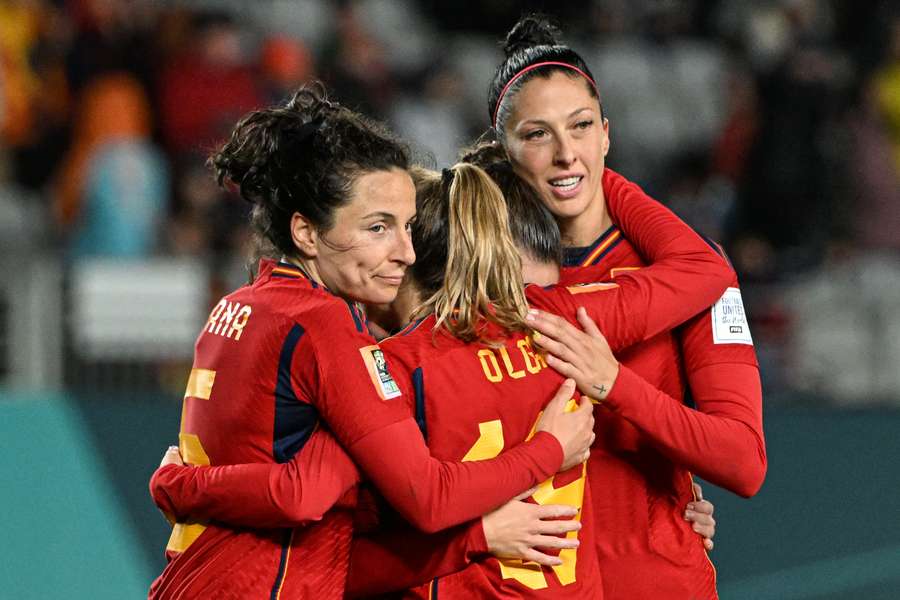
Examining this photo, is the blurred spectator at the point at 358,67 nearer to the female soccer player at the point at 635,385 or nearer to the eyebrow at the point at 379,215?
the female soccer player at the point at 635,385

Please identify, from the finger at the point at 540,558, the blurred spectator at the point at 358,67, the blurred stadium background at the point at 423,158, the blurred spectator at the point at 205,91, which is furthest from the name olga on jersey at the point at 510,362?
the blurred spectator at the point at 205,91

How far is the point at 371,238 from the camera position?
252 centimetres

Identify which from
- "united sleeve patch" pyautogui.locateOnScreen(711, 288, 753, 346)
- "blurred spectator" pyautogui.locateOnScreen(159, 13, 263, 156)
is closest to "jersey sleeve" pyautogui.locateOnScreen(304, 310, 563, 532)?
"united sleeve patch" pyautogui.locateOnScreen(711, 288, 753, 346)

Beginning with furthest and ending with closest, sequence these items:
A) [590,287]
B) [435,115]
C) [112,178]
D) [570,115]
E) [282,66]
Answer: [435,115]
[282,66]
[112,178]
[570,115]
[590,287]

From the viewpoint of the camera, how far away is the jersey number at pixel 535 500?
246cm

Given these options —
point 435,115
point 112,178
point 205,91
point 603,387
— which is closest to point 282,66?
point 205,91

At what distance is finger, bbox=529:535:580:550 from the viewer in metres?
2.45

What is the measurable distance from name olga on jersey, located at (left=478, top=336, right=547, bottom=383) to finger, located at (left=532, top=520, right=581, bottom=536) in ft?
0.87

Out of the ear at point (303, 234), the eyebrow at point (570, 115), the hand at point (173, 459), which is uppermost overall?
the eyebrow at point (570, 115)

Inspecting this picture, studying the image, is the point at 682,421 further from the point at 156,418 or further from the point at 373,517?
the point at 156,418

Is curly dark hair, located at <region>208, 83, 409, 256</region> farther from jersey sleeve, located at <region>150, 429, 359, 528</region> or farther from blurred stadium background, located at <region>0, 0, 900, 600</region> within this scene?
blurred stadium background, located at <region>0, 0, 900, 600</region>

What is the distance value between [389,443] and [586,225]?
0.75m

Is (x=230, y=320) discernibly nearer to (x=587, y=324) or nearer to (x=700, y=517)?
(x=587, y=324)

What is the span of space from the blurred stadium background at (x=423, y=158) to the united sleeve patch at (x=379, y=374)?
1264 millimetres
